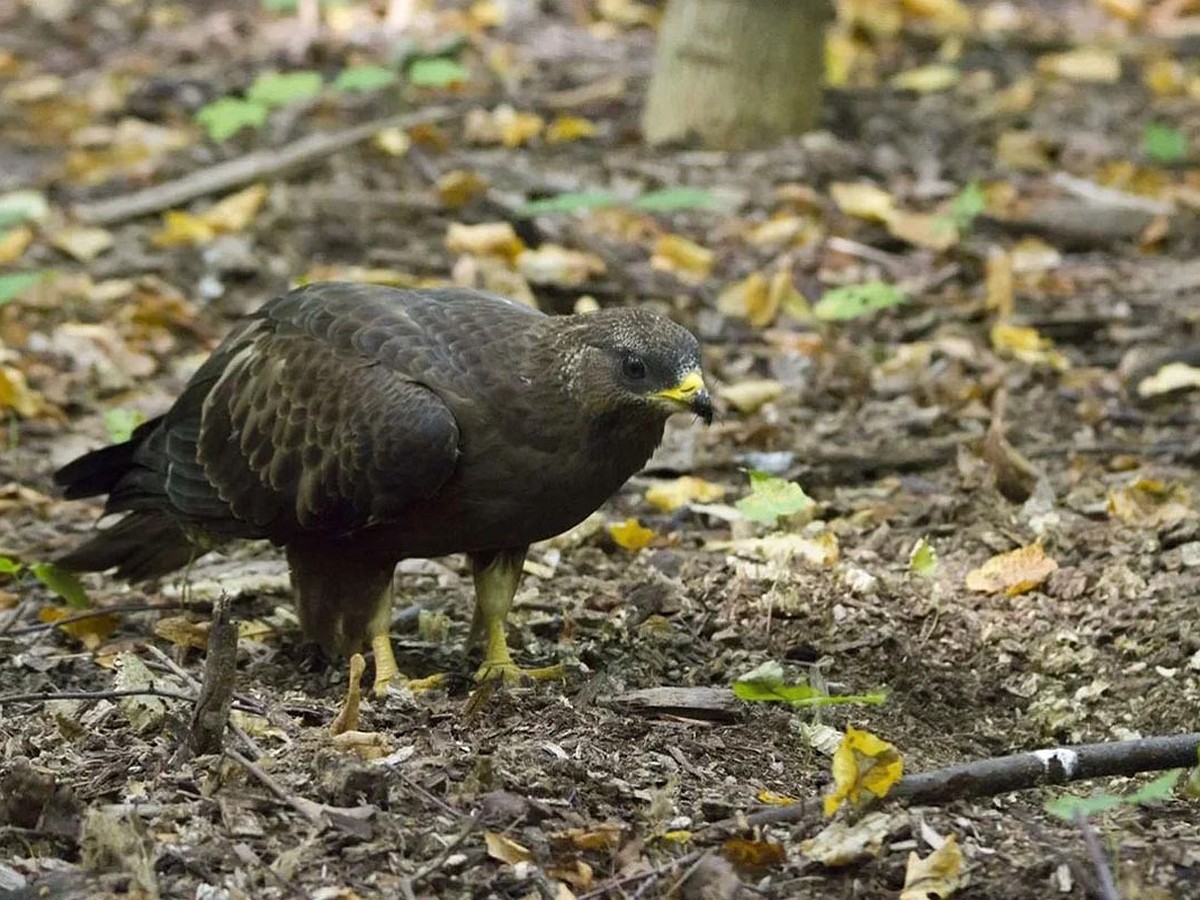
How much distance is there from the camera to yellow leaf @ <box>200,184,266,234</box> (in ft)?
31.9

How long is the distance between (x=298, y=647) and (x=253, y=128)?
5560 mm

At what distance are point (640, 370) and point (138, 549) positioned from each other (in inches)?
87.8

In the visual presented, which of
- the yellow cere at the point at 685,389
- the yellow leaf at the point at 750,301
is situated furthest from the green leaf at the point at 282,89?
the yellow cere at the point at 685,389

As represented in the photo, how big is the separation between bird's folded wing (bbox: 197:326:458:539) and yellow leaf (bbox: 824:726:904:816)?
169 cm

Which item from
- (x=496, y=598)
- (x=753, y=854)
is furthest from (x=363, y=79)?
(x=753, y=854)

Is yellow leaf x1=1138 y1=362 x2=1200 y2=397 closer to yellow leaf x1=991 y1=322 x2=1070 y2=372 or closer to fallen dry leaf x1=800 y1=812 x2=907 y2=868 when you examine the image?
yellow leaf x1=991 y1=322 x2=1070 y2=372

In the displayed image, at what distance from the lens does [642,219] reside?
9.88m

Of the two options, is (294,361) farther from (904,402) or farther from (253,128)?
(253,128)

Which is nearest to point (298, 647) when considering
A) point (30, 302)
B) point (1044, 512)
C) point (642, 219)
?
point (1044, 512)

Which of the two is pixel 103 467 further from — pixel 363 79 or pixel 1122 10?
pixel 1122 10

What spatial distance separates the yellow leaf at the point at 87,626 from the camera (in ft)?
20.9

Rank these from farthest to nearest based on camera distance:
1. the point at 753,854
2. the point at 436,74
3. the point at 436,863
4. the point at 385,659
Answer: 1. the point at 436,74
2. the point at 385,659
3. the point at 753,854
4. the point at 436,863

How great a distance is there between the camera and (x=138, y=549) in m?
6.79

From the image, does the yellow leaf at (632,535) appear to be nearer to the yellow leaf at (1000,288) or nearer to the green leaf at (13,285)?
the yellow leaf at (1000,288)
